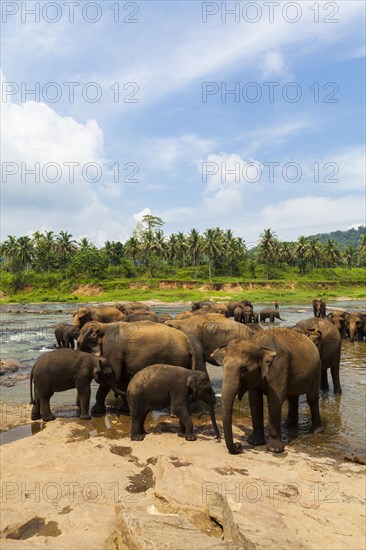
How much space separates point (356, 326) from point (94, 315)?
16012mm

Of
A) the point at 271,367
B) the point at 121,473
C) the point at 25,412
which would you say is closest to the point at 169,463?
the point at 121,473

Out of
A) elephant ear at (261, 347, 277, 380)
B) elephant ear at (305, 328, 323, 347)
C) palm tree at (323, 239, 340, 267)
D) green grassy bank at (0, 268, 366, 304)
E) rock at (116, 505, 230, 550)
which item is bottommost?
green grassy bank at (0, 268, 366, 304)

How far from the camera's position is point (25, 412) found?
1132 centimetres

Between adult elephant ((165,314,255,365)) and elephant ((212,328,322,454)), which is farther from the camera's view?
adult elephant ((165,314,255,365))

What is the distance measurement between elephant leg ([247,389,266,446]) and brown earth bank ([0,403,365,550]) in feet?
0.75

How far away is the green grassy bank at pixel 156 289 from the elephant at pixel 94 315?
51.1 meters

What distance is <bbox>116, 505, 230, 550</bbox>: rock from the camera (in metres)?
3.91

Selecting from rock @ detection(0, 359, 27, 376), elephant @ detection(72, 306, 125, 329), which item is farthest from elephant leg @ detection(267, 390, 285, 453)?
rock @ detection(0, 359, 27, 376)

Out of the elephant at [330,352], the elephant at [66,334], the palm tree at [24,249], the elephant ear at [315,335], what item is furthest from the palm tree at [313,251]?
the elephant ear at [315,335]

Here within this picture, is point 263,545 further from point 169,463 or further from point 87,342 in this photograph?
point 87,342

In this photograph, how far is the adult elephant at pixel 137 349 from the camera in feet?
36.2

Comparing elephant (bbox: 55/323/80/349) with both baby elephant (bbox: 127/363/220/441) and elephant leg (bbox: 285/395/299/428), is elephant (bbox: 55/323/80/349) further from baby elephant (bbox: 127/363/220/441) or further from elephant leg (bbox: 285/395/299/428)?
elephant leg (bbox: 285/395/299/428)

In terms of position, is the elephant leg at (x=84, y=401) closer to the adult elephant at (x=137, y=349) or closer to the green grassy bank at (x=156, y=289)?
the adult elephant at (x=137, y=349)

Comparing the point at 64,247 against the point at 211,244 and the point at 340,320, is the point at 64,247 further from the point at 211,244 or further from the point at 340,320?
the point at 340,320
